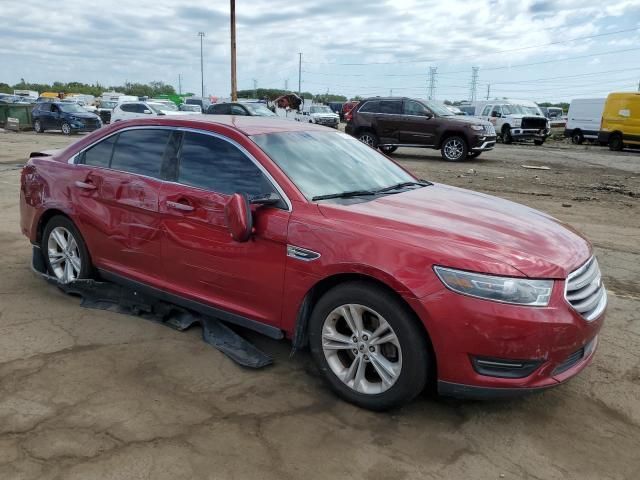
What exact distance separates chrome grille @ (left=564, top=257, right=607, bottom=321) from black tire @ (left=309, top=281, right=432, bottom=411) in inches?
31.9

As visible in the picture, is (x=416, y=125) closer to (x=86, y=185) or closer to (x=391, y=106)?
(x=391, y=106)

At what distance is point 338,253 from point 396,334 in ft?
1.78

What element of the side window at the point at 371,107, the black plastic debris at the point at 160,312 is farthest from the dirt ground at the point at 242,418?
the side window at the point at 371,107

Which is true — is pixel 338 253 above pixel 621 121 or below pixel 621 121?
Result: below

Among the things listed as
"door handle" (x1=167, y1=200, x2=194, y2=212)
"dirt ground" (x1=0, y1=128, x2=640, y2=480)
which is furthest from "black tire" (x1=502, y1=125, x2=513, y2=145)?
"door handle" (x1=167, y1=200, x2=194, y2=212)

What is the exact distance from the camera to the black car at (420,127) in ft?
54.4

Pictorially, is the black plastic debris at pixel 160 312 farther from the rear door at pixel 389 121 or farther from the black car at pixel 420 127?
the rear door at pixel 389 121

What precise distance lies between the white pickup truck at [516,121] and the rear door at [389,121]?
1072 centimetres

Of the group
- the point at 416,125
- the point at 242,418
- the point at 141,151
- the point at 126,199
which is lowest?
the point at 242,418

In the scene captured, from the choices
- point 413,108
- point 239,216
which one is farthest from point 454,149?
point 239,216

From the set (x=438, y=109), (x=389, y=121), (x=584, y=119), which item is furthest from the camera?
(x=584, y=119)

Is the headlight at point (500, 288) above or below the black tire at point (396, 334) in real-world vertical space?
above

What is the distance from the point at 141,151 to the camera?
420 centimetres

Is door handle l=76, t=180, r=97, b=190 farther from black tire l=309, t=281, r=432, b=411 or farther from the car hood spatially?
black tire l=309, t=281, r=432, b=411
